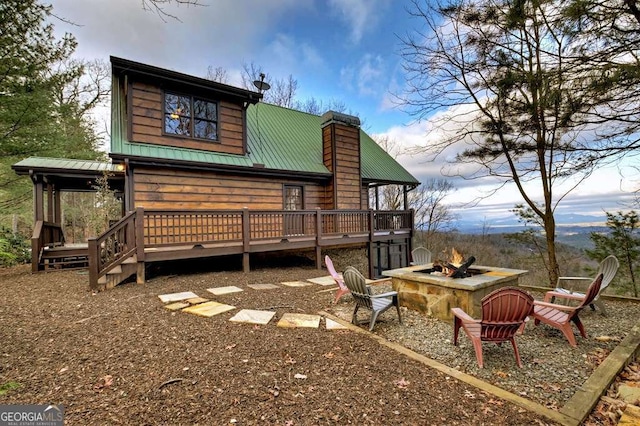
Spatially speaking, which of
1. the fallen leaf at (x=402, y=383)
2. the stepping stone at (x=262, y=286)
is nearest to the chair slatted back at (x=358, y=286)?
the fallen leaf at (x=402, y=383)

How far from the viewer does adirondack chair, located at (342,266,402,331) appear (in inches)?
161

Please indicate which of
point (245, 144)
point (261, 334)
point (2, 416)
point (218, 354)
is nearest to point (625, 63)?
point (261, 334)

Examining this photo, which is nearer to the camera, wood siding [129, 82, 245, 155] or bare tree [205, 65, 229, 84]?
wood siding [129, 82, 245, 155]

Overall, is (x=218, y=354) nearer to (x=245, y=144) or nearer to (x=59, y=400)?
(x=59, y=400)

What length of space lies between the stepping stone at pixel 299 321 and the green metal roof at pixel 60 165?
7.74 meters

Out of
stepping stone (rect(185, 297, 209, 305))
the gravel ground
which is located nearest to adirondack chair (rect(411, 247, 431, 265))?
the gravel ground

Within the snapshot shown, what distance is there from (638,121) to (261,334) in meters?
6.10

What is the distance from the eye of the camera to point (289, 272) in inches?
333

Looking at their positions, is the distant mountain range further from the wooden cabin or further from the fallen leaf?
the fallen leaf

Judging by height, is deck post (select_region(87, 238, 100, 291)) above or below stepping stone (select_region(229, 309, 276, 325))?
above

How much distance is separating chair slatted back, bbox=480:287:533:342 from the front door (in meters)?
6.50

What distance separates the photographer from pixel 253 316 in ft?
14.1

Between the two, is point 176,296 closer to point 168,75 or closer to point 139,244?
point 139,244

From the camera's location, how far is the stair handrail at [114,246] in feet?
18.8
